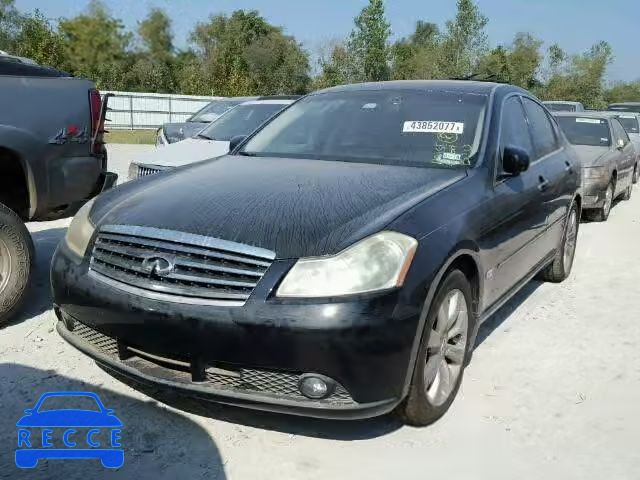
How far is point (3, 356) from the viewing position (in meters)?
3.68

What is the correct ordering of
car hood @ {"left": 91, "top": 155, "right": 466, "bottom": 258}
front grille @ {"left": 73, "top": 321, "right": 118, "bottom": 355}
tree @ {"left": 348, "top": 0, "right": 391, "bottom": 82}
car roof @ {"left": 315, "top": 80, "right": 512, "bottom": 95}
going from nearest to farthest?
car hood @ {"left": 91, "top": 155, "right": 466, "bottom": 258}, front grille @ {"left": 73, "top": 321, "right": 118, "bottom": 355}, car roof @ {"left": 315, "top": 80, "right": 512, "bottom": 95}, tree @ {"left": 348, "top": 0, "right": 391, "bottom": 82}

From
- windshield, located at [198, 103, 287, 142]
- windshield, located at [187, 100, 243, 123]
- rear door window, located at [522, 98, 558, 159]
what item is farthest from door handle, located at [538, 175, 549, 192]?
windshield, located at [187, 100, 243, 123]

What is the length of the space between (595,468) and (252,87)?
35166 mm

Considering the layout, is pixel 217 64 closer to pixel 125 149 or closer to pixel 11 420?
pixel 125 149

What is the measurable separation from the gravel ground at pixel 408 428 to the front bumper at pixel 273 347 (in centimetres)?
29

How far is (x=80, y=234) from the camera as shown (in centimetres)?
322

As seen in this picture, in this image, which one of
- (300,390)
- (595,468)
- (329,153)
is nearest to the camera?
(300,390)

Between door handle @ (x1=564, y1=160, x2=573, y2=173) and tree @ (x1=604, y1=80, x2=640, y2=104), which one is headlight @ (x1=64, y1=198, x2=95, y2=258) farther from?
tree @ (x1=604, y1=80, x2=640, y2=104)

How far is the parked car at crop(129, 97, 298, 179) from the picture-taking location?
6.84 meters

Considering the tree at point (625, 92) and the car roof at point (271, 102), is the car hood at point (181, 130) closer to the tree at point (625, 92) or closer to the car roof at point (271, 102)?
the car roof at point (271, 102)

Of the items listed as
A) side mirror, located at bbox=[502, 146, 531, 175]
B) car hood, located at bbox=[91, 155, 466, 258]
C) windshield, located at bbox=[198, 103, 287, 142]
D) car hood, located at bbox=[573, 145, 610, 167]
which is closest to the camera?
car hood, located at bbox=[91, 155, 466, 258]

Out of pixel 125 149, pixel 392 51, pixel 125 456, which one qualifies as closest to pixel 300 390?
pixel 125 456

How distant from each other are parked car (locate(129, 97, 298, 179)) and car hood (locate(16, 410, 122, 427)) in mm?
3199

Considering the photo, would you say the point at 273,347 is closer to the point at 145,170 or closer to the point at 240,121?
the point at 145,170
